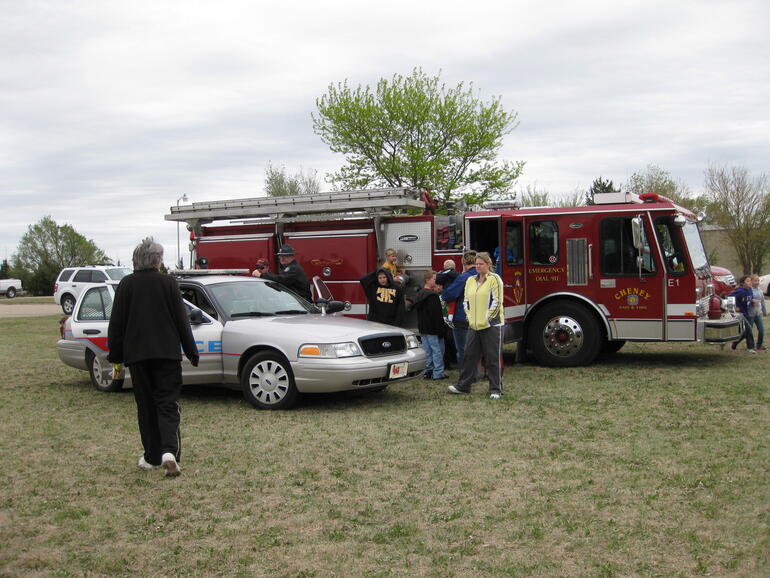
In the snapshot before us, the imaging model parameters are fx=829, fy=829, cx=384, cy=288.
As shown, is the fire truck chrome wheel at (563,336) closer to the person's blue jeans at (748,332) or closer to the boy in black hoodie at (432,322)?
the boy in black hoodie at (432,322)

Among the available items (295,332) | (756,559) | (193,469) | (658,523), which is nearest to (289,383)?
(295,332)

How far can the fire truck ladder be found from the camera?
1267 centimetres

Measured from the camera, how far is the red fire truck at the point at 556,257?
11.5 meters

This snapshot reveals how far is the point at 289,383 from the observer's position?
28.7ft

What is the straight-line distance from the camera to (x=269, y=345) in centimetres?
881

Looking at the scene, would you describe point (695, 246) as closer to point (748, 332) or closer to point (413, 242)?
point (748, 332)

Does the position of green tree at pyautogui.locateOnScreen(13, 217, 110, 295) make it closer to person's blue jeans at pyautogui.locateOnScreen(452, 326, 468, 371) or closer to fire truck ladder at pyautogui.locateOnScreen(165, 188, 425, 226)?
fire truck ladder at pyautogui.locateOnScreen(165, 188, 425, 226)

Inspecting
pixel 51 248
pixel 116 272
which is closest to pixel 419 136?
pixel 116 272

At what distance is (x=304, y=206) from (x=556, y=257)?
13.5 ft

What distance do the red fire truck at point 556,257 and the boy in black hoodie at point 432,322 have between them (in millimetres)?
1329

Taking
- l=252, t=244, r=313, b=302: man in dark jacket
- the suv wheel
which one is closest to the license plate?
l=252, t=244, r=313, b=302: man in dark jacket

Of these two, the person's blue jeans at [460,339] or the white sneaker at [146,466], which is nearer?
the white sneaker at [146,466]

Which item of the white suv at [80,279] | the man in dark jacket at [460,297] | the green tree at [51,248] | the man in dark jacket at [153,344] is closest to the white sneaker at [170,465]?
the man in dark jacket at [153,344]

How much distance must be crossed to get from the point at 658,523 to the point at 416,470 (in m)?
1.96
